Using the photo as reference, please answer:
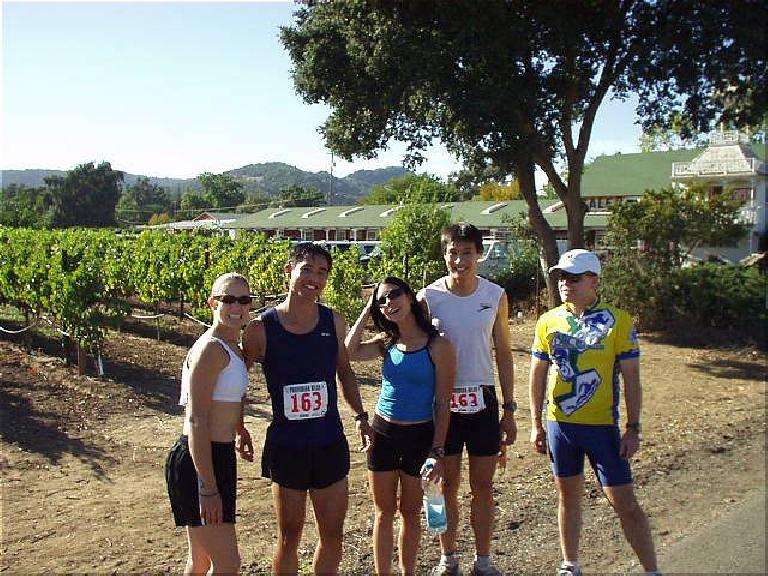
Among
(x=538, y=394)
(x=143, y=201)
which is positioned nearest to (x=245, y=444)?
(x=538, y=394)

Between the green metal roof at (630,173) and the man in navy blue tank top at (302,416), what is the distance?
128ft

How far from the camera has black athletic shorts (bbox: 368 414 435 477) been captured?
402 cm

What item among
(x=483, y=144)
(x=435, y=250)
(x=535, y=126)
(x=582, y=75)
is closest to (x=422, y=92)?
(x=483, y=144)

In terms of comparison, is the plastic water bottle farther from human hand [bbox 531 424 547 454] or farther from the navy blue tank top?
human hand [bbox 531 424 547 454]

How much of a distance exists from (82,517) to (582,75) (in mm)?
12249

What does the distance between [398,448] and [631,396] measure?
131 centimetres

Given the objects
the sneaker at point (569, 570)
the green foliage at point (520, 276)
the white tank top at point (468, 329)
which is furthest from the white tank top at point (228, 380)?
the green foliage at point (520, 276)

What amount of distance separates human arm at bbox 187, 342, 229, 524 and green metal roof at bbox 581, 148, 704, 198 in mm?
39616

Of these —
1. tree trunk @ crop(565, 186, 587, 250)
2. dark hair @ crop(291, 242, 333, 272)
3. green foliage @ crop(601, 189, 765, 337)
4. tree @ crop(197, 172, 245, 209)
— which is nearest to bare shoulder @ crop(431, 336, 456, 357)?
dark hair @ crop(291, 242, 333, 272)

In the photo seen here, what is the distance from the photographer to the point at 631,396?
416 centimetres

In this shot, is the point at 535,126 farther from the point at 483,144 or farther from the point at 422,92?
the point at 422,92

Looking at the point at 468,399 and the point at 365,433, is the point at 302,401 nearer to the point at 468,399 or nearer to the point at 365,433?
the point at 365,433

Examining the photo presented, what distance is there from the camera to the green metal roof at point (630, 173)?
137 ft

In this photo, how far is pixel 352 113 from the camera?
14.9 m
